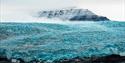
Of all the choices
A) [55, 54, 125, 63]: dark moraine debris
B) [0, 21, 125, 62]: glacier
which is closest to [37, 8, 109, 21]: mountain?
[0, 21, 125, 62]: glacier

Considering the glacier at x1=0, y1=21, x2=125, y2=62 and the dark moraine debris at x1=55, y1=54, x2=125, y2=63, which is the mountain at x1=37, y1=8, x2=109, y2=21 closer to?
the glacier at x1=0, y1=21, x2=125, y2=62

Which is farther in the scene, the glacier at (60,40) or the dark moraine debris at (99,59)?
the glacier at (60,40)

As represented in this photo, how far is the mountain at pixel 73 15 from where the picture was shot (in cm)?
393

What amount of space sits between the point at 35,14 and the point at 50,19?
1.35ft

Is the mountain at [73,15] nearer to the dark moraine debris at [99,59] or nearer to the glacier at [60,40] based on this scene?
the glacier at [60,40]

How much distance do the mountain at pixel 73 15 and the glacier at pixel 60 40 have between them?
23cm

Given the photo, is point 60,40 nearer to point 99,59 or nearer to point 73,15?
point 99,59

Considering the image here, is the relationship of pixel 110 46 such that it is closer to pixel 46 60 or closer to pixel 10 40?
pixel 46 60

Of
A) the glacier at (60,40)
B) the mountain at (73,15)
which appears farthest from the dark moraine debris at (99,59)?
the mountain at (73,15)

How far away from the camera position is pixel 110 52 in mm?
3018

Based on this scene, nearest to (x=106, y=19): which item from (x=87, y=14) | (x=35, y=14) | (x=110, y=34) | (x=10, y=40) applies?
(x=87, y=14)

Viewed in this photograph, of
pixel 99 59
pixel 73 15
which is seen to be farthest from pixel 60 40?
pixel 73 15

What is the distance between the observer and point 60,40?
3.23m

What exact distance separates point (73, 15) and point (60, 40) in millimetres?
926
